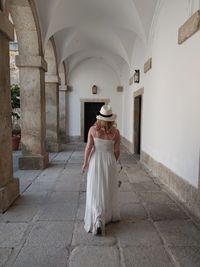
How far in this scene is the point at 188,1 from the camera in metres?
3.27

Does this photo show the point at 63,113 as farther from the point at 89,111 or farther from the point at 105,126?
the point at 105,126

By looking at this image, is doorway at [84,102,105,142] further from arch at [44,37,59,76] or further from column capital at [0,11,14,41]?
column capital at [0,11,14,41]

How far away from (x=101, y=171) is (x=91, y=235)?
647mm

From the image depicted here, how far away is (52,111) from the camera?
751cm

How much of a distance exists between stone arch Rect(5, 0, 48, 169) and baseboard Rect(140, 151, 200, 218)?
2495 millimetres

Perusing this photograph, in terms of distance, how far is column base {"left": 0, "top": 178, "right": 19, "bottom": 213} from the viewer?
2.90 m

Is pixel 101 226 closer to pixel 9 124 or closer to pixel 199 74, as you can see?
pixel 9 124

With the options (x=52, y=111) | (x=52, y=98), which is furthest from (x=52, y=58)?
(x=52, y=111)


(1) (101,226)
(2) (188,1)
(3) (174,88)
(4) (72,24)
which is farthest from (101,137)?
(4) (72,24)

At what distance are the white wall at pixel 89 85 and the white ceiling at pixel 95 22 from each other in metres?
2.08

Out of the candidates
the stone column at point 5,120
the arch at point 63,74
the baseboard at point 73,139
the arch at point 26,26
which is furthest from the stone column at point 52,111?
the stone column at point 5,120

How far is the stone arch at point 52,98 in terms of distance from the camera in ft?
24.0

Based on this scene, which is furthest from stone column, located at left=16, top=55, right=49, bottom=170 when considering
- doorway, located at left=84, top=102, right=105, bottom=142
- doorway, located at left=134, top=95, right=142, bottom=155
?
doorway, located at left=84, top=102, right=105, bottom=142

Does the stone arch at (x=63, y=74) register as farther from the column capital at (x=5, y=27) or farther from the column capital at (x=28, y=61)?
the column capital at (x=5, y=27)
